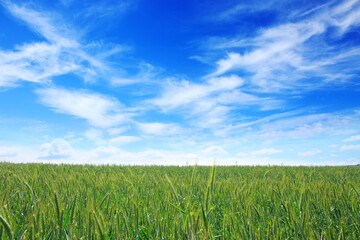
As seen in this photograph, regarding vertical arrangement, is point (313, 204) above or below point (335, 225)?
above

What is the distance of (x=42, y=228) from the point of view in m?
1.71

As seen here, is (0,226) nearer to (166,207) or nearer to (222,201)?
(166,207)

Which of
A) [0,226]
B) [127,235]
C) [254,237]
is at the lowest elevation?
[127,235]

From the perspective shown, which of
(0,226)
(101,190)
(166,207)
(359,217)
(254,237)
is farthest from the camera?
(101,190)

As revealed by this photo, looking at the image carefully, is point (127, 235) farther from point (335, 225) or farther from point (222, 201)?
point (335, 225)

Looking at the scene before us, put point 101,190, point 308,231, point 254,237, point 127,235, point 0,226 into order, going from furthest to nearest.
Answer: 1. point 101,190
2. point 127,235
3. point 308,231
4. point 254,237
5. point 0,226

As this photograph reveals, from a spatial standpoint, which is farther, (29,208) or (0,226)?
(29,208)

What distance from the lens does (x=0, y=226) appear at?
117cm

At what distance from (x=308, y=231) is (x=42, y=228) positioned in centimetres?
190

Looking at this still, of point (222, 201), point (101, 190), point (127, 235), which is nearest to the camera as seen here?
point (127, 235)

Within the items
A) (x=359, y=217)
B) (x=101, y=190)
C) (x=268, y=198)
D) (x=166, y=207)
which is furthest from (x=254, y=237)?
(x=101, y=190)

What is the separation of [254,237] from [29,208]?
2.23 m

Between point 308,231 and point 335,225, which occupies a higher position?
point 308,231

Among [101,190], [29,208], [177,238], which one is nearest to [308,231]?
[177,238]
